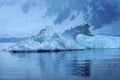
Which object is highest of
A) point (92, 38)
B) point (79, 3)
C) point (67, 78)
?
point (79, 3)

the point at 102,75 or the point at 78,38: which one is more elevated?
the point at 78,38

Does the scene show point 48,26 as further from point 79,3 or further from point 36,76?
point 36,76

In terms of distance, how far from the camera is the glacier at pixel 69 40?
16891 millimetres

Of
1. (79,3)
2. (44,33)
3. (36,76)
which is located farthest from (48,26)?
(36,76)

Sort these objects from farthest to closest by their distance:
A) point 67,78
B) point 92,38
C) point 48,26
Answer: point 92,38 → point 48,26 → point 67,78

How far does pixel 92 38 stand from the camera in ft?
57.7

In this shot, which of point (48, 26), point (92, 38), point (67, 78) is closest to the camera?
point (67, 78)

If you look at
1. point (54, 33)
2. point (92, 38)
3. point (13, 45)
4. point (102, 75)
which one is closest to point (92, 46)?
point (92, 38)

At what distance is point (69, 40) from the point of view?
1747 centimetres

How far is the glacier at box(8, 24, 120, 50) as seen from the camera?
16.9m

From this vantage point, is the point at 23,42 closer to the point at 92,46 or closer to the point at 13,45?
the point at 13,45

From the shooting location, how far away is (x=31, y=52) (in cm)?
1792

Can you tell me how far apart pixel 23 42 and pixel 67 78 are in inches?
327

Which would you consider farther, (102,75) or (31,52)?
(31,52)
